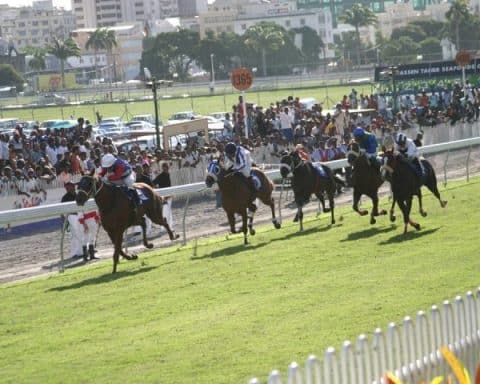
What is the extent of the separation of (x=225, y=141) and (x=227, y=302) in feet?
67.0

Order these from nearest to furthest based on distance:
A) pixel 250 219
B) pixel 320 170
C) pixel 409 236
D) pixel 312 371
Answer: pixel 312 371 < pixel 409 236 < pixel 250 219 < pixel 320 170

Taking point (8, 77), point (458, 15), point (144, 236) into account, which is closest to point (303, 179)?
point (144, 236)

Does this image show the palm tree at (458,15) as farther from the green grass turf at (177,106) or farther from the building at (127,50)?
the building at (127,50)

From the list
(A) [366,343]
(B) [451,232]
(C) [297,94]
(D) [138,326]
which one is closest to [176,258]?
(B) [451,232]

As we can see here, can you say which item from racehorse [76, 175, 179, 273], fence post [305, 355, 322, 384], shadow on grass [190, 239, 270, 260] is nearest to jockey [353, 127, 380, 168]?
shadow on grass [190, 239, 270, 260]

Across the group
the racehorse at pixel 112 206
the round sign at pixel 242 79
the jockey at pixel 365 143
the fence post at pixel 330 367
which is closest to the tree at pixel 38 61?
the round sign at pixel 242 79

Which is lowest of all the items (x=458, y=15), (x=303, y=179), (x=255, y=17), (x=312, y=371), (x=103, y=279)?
(x=103, y=279)

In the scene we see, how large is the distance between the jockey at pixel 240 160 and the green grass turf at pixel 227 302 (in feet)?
3.35

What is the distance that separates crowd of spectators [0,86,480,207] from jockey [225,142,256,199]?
2.54 metres

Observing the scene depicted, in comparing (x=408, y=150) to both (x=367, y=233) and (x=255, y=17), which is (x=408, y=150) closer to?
(x=367, y=233)

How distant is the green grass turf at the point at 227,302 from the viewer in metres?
11.7

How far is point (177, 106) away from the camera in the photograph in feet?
250

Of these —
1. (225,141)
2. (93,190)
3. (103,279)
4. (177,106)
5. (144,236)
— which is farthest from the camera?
(177,106)

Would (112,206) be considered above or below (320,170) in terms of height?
above
